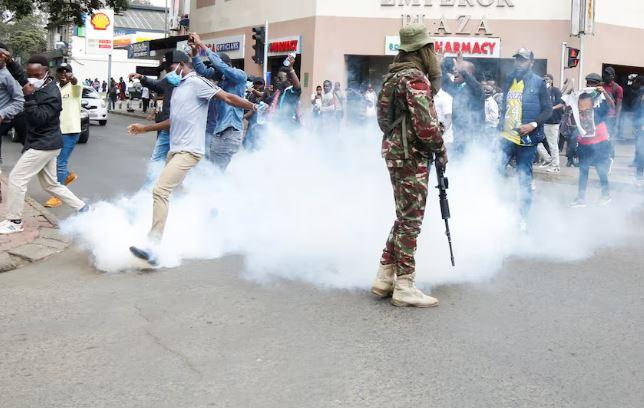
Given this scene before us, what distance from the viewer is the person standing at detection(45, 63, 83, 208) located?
29.8ft

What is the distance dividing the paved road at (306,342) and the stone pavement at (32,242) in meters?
0.26

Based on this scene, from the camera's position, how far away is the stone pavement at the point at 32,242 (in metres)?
6.24

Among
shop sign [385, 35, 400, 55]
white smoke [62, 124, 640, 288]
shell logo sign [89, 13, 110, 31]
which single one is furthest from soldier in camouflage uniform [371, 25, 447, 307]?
shell logo sign [89, 13, 110, 31]

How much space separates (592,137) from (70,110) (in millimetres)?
6907

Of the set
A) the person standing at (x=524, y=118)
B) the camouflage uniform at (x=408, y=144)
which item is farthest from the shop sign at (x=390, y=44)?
the camouflage uniform at (x=408, y=144)

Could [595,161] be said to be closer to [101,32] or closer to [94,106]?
[94,106]

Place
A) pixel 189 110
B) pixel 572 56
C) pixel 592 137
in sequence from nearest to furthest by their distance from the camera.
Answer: pixel 189 110, pixel 592 137, pixel 572 56

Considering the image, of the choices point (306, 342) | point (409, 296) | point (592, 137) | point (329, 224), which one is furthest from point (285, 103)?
point (306, 342)

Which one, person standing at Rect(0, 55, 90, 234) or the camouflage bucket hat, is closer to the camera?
the camouflage bucket hat

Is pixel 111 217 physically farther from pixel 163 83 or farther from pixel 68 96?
pixel 68 96

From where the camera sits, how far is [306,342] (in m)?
4.21

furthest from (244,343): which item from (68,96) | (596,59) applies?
(596,59)

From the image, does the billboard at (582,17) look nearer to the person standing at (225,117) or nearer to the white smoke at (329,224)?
the white smoke at (329,224)

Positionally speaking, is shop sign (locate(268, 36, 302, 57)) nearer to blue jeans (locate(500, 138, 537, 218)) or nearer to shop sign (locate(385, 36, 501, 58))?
shop sign (locate(385, 36, 501, 58))
